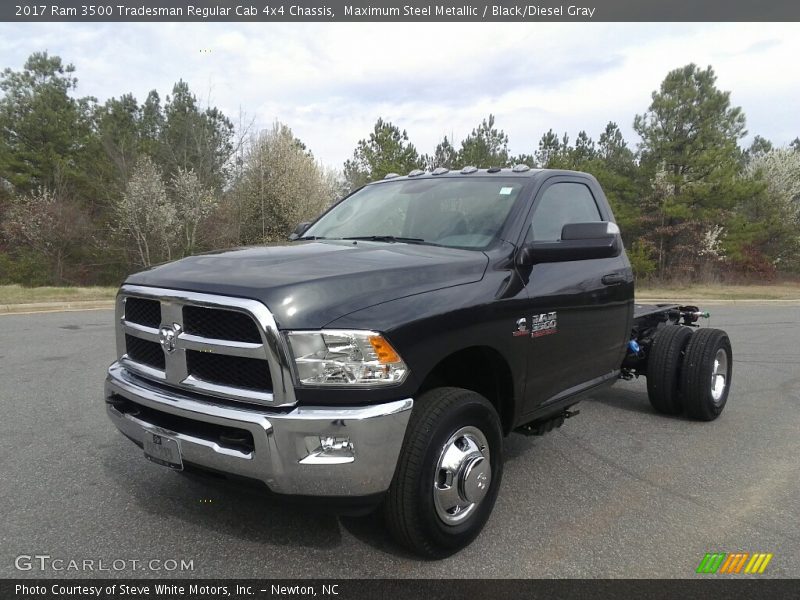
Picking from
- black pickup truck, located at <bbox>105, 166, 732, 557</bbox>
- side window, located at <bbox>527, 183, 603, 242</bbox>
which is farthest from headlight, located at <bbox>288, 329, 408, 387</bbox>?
side window, located at <bbox>527, 183, 603, 242</bbox>

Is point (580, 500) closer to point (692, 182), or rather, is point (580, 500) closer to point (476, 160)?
point (692, 182)

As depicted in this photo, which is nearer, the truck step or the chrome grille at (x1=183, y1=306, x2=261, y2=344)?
the chrome grille at (x1=183, y1=306, x2=261, y2=344)

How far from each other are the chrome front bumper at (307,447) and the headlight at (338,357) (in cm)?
12

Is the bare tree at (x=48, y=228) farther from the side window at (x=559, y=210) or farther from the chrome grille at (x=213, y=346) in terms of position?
the side window at (x=559, y=210)

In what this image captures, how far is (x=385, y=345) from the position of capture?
2.47 m

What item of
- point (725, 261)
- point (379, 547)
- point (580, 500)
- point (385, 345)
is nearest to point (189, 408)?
point (385, 345)

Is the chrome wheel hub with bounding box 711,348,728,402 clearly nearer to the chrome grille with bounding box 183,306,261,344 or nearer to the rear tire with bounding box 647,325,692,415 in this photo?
the rear tire with bounding box 647,325,692,415

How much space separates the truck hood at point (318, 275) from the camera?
96.3 inches

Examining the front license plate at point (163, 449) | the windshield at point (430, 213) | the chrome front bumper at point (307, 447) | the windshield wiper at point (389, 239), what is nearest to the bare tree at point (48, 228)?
the windshield at point (430, 213)

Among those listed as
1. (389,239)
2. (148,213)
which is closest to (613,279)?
(389,239)

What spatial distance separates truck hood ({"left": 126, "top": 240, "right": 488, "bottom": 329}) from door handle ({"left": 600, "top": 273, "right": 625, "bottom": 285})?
1321 mm

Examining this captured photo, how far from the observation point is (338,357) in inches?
95.2

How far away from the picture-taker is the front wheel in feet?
8.56

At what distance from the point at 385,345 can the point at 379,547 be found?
45.4 inches
